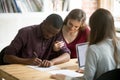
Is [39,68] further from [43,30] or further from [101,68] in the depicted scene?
[101,68]

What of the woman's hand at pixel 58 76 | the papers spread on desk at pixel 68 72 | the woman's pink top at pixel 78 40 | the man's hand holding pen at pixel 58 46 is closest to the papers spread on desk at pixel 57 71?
the papers spread on desk at pixel 68 72

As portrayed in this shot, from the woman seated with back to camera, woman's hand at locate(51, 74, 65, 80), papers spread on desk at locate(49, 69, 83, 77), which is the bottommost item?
papers spread on desk at locate(49, 69, 83, 77)

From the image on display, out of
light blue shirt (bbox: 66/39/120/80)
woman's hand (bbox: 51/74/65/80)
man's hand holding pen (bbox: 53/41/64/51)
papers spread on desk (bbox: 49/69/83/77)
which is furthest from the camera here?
man's hand holding pen (bbox: 53/41/64/51)

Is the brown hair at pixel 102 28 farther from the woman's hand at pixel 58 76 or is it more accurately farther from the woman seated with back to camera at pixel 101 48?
the woman's hand at pixel 58 76

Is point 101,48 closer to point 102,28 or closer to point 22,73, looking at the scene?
point 102,28

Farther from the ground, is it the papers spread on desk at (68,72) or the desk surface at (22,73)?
the desk surface at (22,73)

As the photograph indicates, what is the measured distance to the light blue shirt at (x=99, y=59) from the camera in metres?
1.88

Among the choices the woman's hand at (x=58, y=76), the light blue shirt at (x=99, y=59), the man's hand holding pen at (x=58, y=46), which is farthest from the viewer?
the man's hand holding pen at (x=58, y=46)

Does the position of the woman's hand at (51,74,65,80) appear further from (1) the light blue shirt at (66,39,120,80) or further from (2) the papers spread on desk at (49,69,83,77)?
(1) the light blue shirt at (66,39,120,80)

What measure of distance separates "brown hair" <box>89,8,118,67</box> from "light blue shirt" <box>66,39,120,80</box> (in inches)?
1.4

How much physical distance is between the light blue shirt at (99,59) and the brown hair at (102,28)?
36 mm

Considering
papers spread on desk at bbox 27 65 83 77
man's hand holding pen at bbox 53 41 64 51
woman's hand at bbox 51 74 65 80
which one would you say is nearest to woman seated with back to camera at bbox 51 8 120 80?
woman's hand at bbox 51 74 65 80

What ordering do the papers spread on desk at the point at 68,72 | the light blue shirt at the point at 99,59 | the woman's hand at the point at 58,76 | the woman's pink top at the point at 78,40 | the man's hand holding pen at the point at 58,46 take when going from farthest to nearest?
the woman's pink top at the point at 78,40 → the man's hand holding pen at the point at 58,46 → the papers spread on desk at the point at 68,72 → the woman's hand at the point at 58,76 → the light blue shirt at the point at 99,59

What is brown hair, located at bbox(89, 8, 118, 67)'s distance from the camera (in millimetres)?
1924
